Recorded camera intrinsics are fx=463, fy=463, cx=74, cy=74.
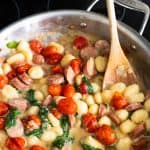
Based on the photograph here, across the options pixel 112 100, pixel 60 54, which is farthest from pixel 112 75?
pixel 60 54

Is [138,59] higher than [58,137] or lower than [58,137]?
higher

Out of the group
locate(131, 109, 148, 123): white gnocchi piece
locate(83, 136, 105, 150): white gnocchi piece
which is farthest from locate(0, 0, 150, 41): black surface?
locate(83, 136, 105, 150): white gnocchi piece

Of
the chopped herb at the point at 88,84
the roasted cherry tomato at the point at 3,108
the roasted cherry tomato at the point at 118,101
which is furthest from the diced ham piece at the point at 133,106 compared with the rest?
the roasted cherry tomato at the point at 3,108

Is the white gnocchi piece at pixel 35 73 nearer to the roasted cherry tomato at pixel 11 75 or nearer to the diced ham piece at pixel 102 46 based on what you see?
the roasted cherry tomato at pixel 11 75

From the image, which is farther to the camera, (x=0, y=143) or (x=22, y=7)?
(x=22, y=7)

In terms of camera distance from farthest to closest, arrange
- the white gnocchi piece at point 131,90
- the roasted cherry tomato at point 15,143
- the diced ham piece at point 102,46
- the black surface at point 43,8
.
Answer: the black surface at point 43,8
the diced ham piece at point 102,46
the white gnocchi piece at point 131,90
the roasted cherry tomato at point 15,143

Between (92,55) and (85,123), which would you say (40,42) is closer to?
(92,55)
